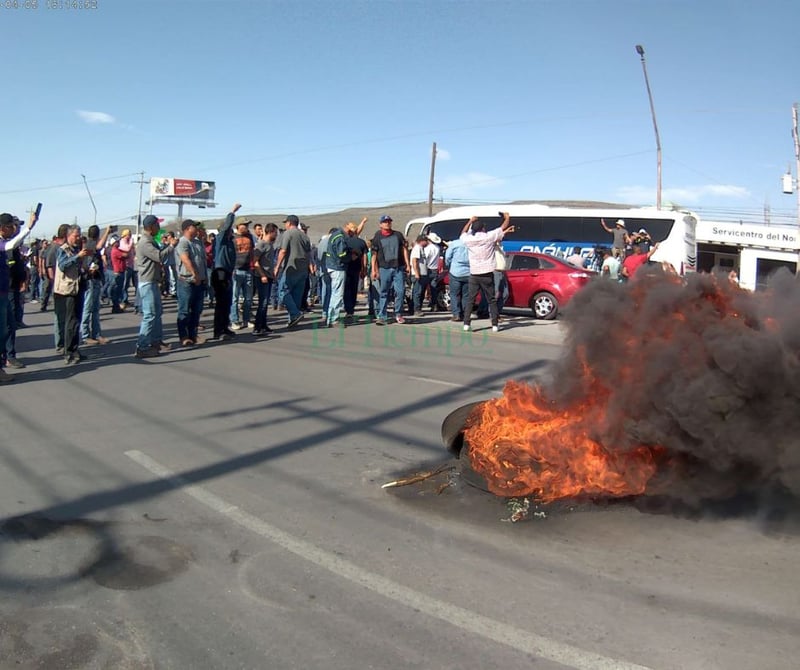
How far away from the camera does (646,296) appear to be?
402 cm

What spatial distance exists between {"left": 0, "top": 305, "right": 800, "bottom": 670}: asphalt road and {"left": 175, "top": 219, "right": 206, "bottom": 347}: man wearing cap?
14.1ft

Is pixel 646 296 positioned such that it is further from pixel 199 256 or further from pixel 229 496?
pixel 199 256

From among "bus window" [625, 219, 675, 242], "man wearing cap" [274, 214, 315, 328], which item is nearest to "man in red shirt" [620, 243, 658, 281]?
"man wearing cap" [274, 214, 315, 328]

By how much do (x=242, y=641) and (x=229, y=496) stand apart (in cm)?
176

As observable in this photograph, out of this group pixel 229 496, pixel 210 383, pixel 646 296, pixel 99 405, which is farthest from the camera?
pixel 210 383

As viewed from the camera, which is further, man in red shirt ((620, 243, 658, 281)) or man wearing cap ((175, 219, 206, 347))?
man in red shirt ((620, 243, 658, 281))

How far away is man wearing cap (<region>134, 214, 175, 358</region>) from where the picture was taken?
971 cm

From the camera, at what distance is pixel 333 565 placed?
11.7ft

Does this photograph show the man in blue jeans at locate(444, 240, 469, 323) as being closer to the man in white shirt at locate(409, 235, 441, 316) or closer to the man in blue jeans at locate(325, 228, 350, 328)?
the man in white shirt at locate(409, 235, 441, 316)

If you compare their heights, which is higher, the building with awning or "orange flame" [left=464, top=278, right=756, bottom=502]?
the building with awning

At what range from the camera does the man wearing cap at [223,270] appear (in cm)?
1122

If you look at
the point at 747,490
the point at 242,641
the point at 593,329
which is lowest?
the point at 242,641

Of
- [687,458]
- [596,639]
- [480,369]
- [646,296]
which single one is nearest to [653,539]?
[687,458]

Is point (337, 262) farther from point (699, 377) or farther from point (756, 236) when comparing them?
point (756, 236)
